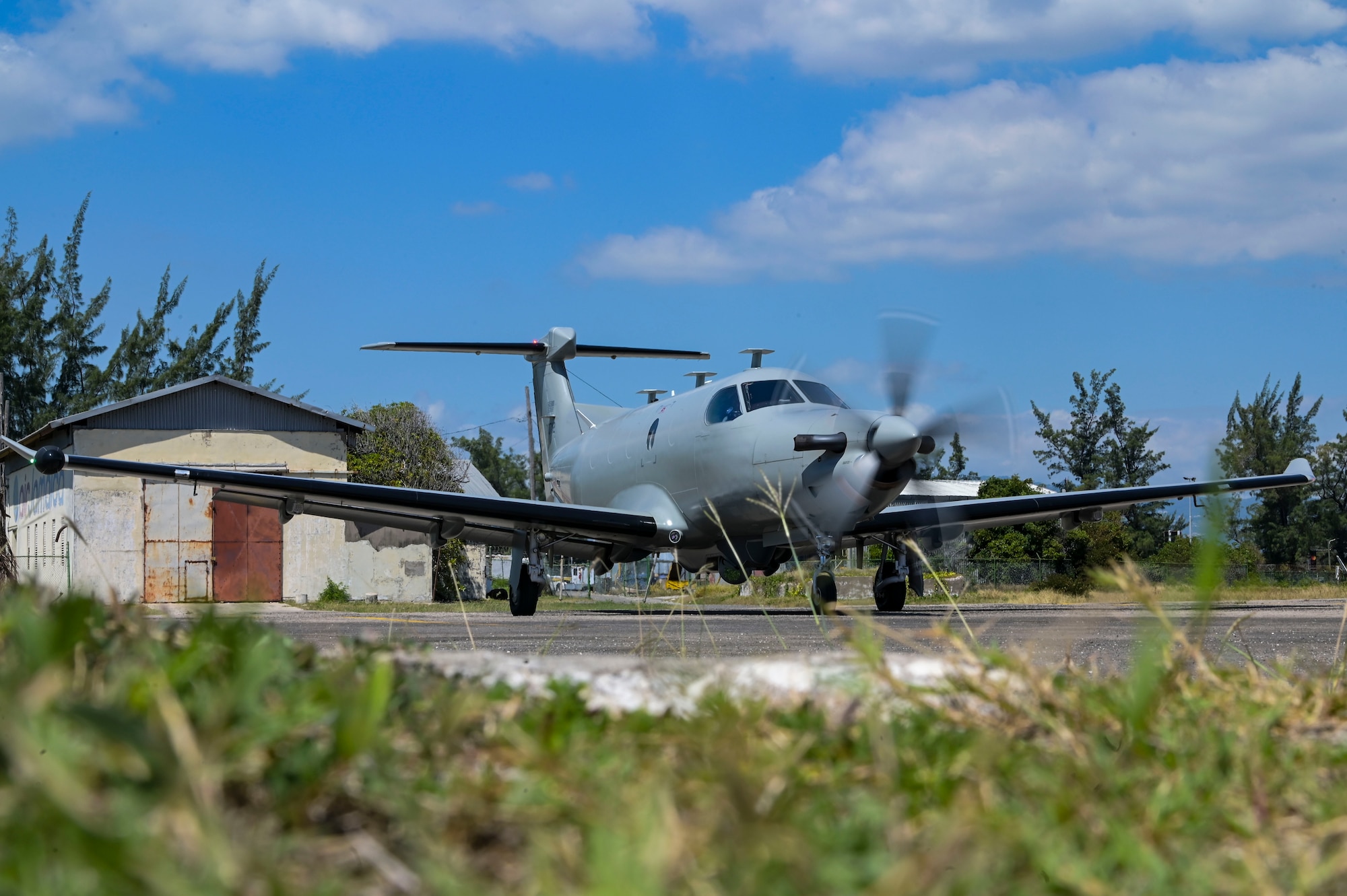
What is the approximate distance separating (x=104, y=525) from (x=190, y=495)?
7.13ft

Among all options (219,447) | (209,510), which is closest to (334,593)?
(209,510)

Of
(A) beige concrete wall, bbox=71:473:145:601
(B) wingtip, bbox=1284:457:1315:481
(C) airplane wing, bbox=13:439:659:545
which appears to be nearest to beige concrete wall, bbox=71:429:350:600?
(A) beige concrete wall, bbox=71:473:145:601

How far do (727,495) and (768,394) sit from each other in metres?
1.48

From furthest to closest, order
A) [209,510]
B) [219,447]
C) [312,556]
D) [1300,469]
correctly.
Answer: [219,447]
[312,556]
[209,510]
[1300,469]

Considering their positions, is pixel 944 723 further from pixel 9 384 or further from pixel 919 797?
pixel 9 384

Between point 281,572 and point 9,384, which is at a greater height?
point 9,384

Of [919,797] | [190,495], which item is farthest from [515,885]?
[190,495]

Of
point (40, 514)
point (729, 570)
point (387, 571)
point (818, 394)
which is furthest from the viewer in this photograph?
point (40, 514)

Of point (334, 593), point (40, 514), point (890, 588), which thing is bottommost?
point (890, 588)

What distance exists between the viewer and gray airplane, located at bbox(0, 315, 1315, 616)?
15266 millimetres

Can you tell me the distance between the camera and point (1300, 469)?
20453 millimetres

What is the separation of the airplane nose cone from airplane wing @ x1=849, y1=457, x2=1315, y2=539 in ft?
10.7

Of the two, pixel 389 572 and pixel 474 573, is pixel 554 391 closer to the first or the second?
pixel 389 572

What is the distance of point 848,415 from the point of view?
50.7ft
